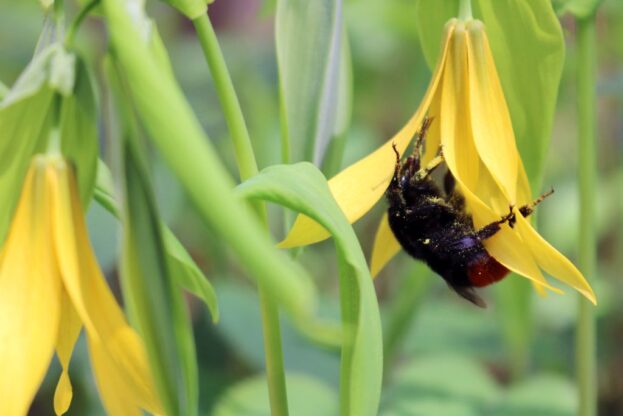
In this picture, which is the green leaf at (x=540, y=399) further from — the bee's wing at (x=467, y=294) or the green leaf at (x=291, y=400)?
the bee's wing at (x=467, y=294)

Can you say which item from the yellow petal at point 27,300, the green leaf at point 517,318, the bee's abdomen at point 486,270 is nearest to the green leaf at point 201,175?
the yellow petal at point 27,300

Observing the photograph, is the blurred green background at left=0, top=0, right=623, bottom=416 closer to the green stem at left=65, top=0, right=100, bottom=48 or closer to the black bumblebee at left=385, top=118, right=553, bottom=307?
the black bumblebee at left=385, top=118, right=553, bottom=307

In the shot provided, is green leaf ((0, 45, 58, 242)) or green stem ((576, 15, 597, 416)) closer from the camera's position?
green leaf ((0, 45, 58, 242))

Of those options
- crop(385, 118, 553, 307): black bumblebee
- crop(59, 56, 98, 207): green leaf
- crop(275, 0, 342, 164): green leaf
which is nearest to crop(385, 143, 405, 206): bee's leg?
crop(385, 118, 553, 307): black bumblebee

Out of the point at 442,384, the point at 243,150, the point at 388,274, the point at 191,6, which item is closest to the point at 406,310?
the point at 442,384

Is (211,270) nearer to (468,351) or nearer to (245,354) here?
(245,354)

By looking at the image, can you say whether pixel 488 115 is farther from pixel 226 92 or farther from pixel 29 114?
pixel 29 114
